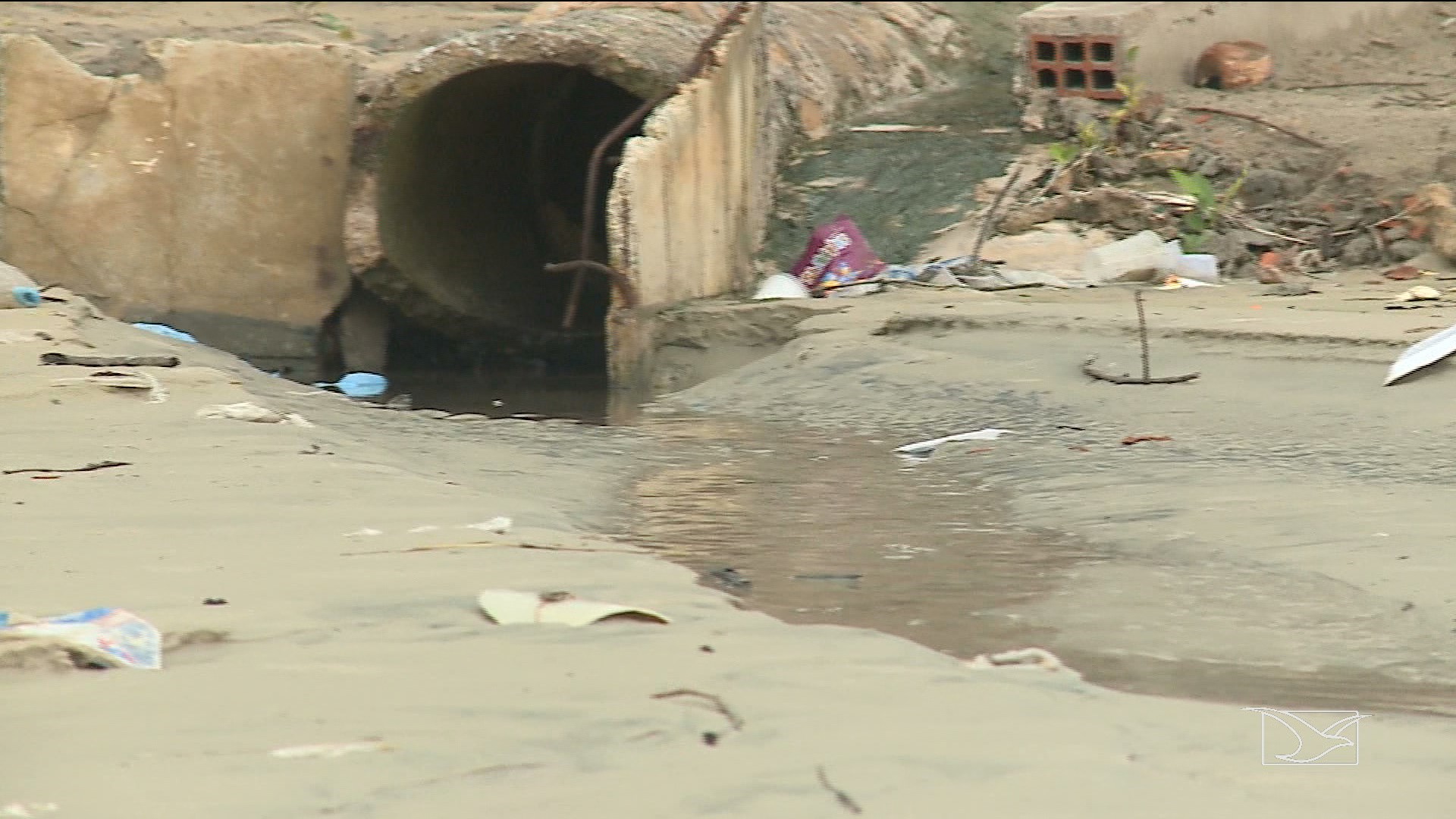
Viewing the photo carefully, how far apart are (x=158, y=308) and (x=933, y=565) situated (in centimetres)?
728

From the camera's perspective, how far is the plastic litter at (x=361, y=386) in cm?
1052

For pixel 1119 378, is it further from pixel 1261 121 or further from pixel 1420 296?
pixel 1261 121

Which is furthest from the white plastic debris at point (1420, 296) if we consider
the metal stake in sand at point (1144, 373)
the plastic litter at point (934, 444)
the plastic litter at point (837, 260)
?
the plastic litter at point (837, 260)

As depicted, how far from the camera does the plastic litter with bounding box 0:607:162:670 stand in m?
3.40

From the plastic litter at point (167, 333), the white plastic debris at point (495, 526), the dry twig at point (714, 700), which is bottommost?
the plastic litter at point (167, 333)

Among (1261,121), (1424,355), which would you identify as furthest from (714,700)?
(1261,121)

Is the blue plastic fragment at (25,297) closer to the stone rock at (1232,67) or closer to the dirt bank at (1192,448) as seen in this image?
the dirt bank at (1192,448)

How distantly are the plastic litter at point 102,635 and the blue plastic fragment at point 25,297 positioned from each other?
5.26 meters

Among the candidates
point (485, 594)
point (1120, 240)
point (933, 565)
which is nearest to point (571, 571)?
point (485, 594)

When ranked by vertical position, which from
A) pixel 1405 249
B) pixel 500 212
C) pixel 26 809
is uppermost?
pixel 26 809

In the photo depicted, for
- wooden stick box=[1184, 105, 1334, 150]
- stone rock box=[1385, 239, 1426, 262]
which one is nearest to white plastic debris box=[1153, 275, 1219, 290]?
stone rock box=[1385, 239, 1426, 262]

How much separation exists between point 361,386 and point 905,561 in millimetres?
6111

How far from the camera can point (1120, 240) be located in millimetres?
9898

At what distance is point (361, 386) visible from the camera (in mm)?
10617
